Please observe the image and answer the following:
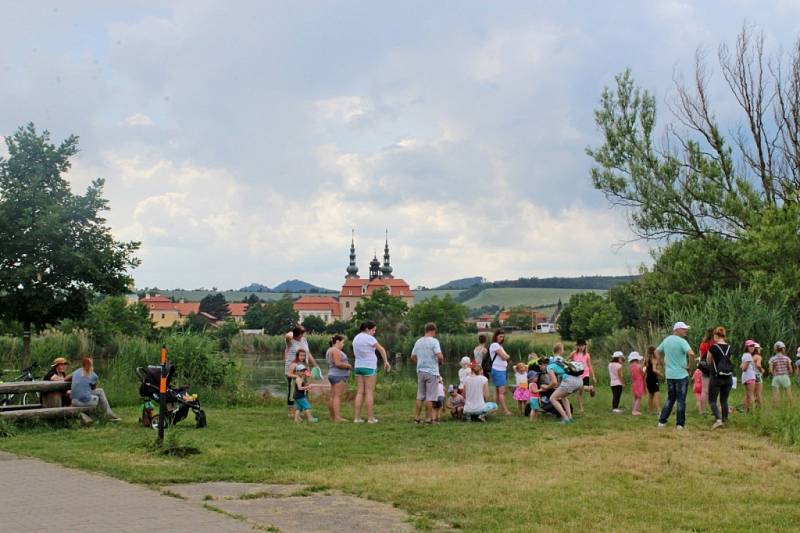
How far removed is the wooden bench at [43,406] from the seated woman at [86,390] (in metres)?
0.13

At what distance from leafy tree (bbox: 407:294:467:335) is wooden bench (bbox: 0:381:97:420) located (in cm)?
8235

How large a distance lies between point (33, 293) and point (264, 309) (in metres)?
118

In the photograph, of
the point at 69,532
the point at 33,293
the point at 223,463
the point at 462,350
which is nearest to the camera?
the point at 69,532

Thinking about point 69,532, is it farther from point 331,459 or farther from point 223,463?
point 331,459

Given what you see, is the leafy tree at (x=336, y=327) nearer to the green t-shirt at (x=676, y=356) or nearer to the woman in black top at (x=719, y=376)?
the woman in black top at (x=719, y=376)

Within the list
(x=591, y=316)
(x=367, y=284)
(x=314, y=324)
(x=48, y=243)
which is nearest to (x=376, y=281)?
(x=367, y=284)

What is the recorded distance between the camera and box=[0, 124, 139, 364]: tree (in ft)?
65.7

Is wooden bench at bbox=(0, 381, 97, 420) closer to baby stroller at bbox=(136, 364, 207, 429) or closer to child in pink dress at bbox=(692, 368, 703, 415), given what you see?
baby stroller at bbox=(136, 364, 207, 429)

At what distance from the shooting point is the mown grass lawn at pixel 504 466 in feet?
23.7

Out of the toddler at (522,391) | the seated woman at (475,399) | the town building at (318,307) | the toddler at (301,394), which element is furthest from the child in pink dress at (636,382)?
the town building at (318,307)

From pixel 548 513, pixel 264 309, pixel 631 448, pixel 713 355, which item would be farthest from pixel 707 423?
pixel 264 309

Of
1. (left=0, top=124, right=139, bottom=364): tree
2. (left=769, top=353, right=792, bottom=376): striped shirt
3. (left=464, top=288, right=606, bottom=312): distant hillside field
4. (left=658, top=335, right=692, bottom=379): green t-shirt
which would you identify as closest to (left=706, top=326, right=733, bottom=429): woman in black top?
(left=658, top=335, right=692, bottom=379): green t-shirt

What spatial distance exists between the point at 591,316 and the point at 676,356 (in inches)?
3126

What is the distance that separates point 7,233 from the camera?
2009 cm
